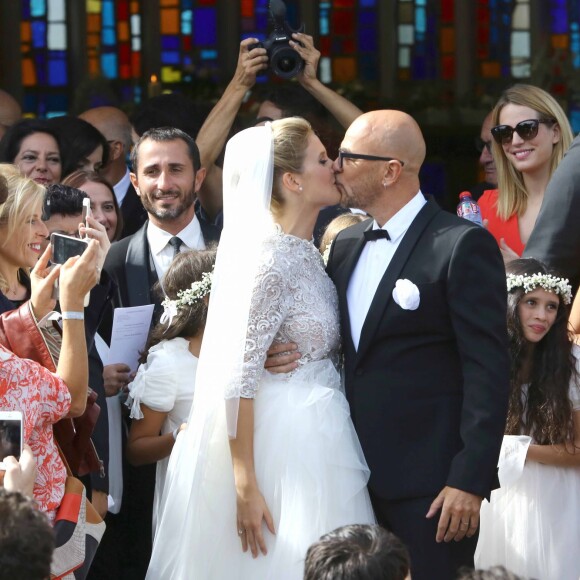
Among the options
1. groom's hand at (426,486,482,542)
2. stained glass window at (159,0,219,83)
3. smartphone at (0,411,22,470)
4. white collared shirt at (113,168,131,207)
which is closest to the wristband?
smartphone at (0,411,22,470)

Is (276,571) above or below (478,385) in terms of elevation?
below

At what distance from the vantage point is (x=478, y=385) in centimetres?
409

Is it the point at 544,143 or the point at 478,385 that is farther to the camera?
the point at 544,143

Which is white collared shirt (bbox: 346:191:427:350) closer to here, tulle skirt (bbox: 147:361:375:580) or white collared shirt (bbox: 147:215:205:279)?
tulle skirt (bbox: 147:361:375:580)

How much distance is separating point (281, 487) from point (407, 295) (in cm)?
75

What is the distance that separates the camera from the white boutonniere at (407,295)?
413cm

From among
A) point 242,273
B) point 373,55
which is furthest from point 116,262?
point 373,55

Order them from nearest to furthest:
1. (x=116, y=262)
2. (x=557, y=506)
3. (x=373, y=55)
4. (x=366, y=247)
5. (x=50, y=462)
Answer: (x=50, y=462) → (x=366, y=247) → (x=557, y=506) → (x=116, y=262) → (x=373, y=55)

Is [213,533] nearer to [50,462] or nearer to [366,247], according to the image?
[50,462]

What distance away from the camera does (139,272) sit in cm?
545

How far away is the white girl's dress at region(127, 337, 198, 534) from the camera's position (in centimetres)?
491

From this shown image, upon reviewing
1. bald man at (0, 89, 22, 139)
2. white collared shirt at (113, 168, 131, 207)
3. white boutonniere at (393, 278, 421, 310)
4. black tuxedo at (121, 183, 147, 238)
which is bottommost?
white boutonniere at (393, 278, 421, 310)

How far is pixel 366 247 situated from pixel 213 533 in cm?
106

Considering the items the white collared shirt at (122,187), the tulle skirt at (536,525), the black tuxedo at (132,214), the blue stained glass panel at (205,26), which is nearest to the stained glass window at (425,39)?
the blue stained glass panel at (205,26)
